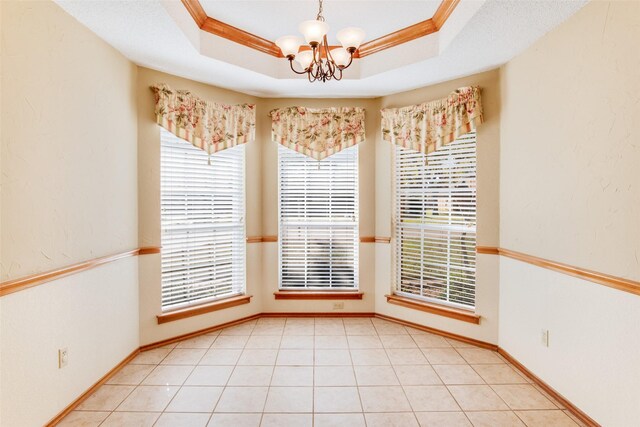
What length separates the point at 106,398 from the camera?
2289mm

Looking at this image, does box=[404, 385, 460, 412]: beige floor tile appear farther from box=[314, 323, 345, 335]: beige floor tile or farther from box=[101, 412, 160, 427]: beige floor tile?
box=[101, 412, 160, 427]: beige floor tile

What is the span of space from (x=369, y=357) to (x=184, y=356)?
5.44 ft

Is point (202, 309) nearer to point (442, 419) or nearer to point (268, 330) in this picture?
point (268, 330)

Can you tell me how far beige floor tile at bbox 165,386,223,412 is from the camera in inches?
85.4

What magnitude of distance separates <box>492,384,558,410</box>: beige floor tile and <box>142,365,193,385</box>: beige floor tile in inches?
94.1

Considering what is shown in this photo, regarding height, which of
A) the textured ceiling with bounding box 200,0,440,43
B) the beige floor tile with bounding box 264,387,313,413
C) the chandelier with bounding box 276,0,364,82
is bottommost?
the beige floor tile with bounding box 264,387,313,413

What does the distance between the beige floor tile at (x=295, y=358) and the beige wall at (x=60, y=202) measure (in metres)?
1.34

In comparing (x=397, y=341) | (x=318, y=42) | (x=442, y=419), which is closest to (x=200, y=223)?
(x=318, y=42)

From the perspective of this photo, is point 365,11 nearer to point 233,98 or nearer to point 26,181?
point 233,98

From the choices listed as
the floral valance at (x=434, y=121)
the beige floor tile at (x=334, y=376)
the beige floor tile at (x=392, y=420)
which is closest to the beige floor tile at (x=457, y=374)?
the beige floor tile at (x=392, y=420)

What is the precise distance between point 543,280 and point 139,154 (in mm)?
3526

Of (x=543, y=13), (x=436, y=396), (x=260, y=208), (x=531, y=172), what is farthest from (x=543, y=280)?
(x=260, y=208)

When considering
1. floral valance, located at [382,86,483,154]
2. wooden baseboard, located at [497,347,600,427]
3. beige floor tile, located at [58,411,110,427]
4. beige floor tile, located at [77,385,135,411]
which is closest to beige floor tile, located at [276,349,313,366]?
beige floor tile, located at [77,385,135,411]

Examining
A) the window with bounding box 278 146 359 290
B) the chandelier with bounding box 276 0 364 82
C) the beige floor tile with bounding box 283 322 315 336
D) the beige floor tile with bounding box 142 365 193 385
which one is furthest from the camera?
the window with bounding box 278 146 359 290
